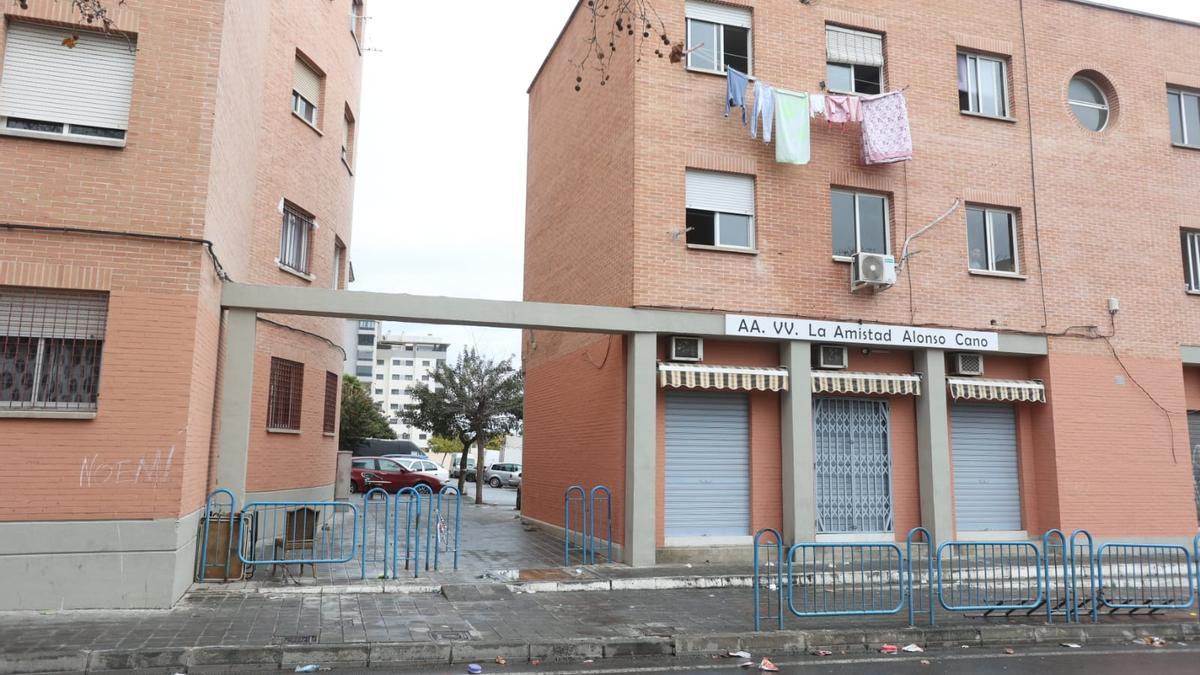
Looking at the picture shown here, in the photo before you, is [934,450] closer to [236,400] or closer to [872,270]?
[872,270]

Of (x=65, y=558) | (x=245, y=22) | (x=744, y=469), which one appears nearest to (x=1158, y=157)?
(x=744, y=469)

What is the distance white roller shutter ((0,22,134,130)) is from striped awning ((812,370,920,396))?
10.3 metres

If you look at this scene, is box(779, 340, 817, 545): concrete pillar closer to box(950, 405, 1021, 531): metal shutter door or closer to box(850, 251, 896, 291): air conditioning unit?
box(850, 251, 896, 291): air conditioning unit

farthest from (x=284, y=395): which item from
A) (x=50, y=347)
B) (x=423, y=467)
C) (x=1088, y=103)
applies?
(x=1088, y=103)

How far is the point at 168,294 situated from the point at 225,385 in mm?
1860

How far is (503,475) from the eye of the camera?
44250 millimetres

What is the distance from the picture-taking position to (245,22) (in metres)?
11.8

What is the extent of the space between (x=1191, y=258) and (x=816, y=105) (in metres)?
8.70

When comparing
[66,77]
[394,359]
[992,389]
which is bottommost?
[992,389]

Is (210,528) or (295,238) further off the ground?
(295,238)

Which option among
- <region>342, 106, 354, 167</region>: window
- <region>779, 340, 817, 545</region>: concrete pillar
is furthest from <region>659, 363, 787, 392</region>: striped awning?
<region>342, 106, 354, 167</region>: window

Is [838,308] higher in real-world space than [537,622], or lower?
higher

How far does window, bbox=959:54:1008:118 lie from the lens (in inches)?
609

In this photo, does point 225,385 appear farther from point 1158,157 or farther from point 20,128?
point 1158,157
